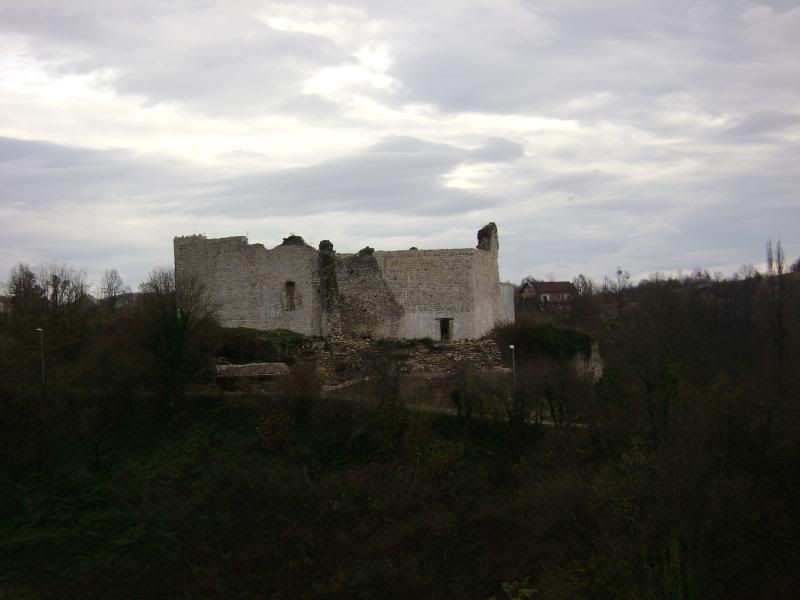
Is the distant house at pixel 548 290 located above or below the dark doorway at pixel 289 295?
above

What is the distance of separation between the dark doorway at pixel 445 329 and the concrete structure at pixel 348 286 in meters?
0.03

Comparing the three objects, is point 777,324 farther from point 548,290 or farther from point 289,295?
point 548,290

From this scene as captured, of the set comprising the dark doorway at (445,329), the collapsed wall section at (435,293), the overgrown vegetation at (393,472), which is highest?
the collapsed wall section at (435,293)

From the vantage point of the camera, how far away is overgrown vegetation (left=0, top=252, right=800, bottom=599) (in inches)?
602

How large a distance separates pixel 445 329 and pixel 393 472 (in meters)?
6.95

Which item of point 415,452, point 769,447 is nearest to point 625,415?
point 769,447

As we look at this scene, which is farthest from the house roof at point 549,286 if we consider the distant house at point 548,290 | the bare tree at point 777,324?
the bare tree at point 777,324

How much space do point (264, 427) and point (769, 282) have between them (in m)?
13.7

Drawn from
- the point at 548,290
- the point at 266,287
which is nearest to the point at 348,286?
the point at 266,287

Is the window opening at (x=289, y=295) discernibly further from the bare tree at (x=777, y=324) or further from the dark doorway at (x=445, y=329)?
the bare tree at (x=777, y=324)

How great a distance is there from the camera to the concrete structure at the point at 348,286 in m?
26.3

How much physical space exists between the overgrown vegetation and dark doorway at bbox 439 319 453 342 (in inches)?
69.7

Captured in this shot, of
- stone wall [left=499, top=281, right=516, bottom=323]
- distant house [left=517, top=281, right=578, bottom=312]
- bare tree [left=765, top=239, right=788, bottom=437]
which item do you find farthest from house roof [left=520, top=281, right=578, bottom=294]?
bare tree [left=765, top=239, right=788, bottom=437]

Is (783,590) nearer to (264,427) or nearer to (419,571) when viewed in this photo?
(419,571)
